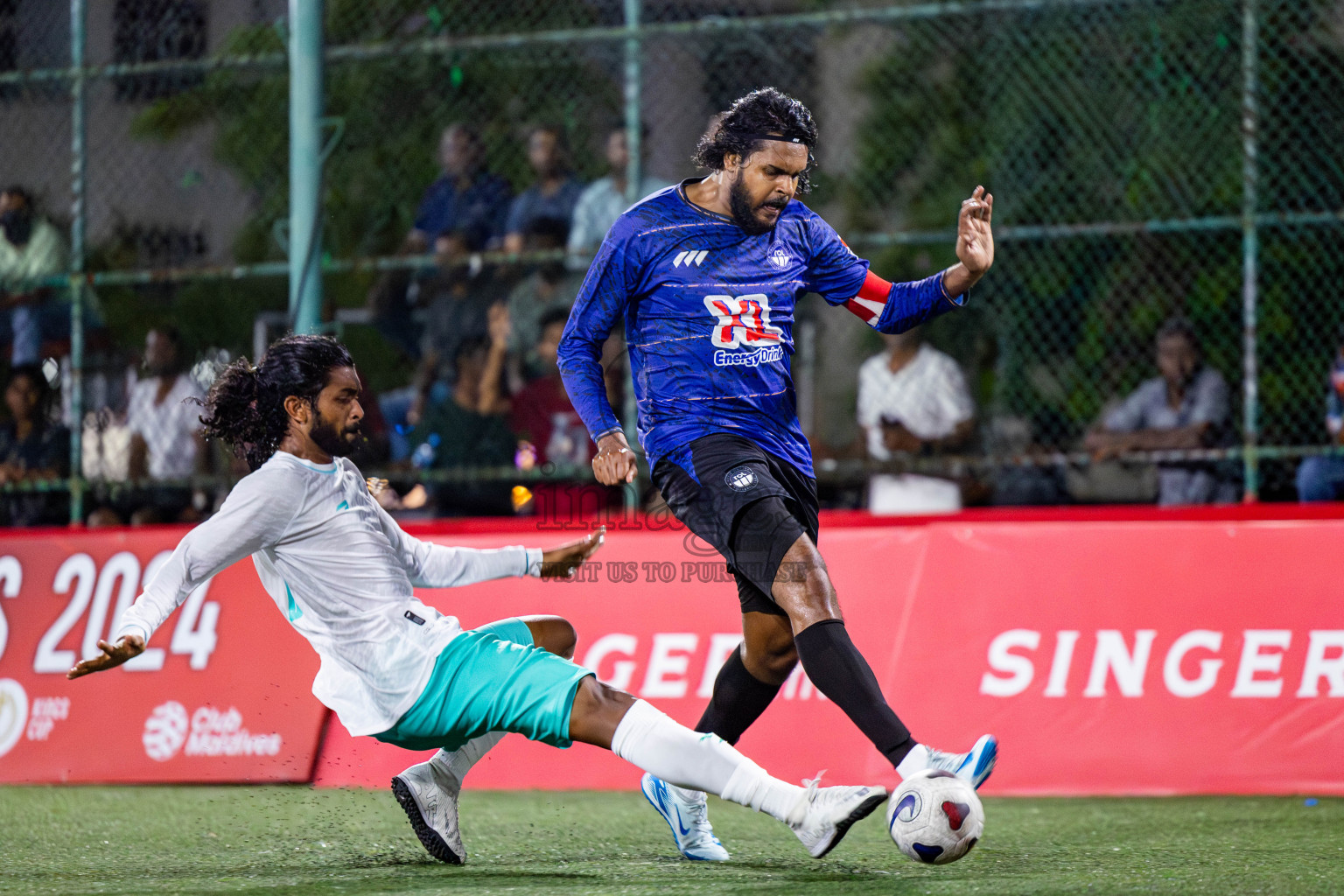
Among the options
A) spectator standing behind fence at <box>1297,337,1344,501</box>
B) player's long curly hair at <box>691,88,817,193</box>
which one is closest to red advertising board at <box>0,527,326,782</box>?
player's long curly hair at <box>691,88,817,193</box>

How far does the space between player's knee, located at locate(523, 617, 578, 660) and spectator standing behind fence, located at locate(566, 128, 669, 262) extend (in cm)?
366

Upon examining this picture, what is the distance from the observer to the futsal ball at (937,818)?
137 inches

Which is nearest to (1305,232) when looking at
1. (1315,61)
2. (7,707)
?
(1315,61)

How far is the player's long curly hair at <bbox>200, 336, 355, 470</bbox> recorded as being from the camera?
4055 mm

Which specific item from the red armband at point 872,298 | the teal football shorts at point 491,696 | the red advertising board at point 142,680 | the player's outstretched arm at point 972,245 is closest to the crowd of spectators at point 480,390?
the red advertising board at point 142,680

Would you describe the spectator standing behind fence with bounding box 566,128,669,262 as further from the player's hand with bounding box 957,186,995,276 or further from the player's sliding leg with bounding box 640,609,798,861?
the player's sliding leg with bounding box 640,609,798,861

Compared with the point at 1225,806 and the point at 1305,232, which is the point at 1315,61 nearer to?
the point at 1305,232

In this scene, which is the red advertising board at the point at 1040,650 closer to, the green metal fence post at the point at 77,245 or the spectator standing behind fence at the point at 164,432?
the spectator standing behind fence at the point at 164,432

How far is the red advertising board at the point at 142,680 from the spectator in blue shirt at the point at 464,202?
8.14ft

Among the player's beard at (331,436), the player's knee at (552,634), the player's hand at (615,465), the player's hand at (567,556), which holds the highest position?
the player's beard at (331,436)

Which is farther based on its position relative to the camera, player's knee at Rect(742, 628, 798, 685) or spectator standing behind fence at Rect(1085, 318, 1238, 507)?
spectator standing behind fence at Rect(1085, 318, 1238, 507)

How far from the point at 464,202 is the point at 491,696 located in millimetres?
5145

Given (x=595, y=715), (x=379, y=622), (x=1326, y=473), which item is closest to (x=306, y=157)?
(x=379, y=622)

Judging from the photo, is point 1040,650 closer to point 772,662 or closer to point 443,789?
point 772,662
